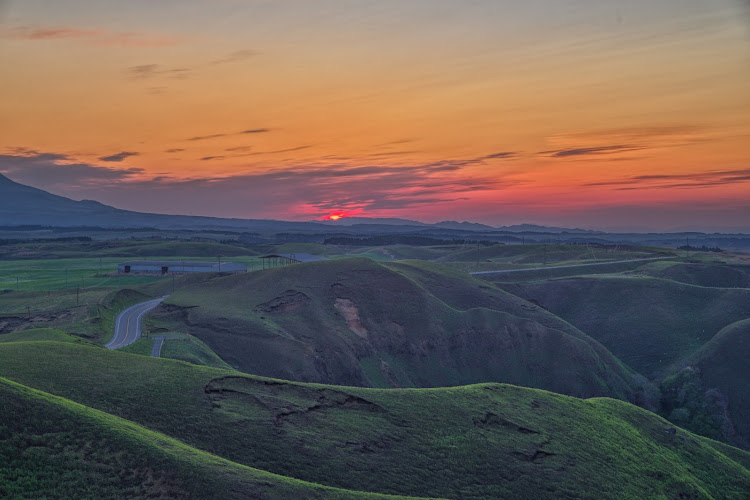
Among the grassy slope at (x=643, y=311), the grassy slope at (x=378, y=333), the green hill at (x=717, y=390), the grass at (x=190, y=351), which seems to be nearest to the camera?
the grass at (x=190, y=351)

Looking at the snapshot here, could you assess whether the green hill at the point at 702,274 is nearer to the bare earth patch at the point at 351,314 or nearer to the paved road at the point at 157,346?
the bare earth patch at the point at 351,314

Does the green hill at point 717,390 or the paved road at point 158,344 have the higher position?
the paved road at point 158,344

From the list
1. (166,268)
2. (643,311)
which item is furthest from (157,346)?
(166,268)

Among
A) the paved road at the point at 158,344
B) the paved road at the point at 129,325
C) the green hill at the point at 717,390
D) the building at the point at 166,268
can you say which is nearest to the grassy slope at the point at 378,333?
the paved road at the point at 129,325

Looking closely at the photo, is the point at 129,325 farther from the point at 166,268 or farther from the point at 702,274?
the point at 702,274

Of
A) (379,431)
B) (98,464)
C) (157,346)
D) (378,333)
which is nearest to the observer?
(98,464)

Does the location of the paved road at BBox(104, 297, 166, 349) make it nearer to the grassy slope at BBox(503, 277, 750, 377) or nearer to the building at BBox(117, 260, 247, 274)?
the building at BBox(117, 260, 247, 274)

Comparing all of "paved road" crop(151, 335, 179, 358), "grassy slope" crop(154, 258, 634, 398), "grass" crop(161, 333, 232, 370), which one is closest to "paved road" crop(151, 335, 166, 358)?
"paved road" crop(151, 335, 179, 358)

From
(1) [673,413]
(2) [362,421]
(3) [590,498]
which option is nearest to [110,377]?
(2) [362,421]
